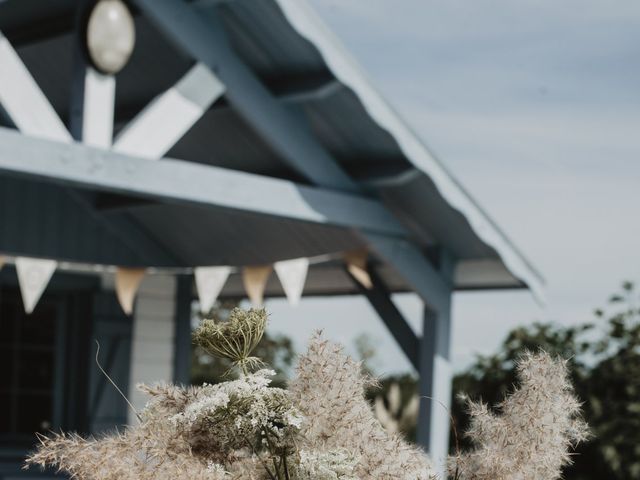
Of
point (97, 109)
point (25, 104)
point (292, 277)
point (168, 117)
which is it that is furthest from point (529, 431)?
point (292, 277)

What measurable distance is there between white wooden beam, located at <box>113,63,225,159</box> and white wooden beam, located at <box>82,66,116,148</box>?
0.36 feet

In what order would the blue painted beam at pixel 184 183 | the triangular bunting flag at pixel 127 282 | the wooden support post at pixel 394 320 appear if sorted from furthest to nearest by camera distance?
the triangular bunting flag at pixel 127 282 → the wooden support post at pixel 394 320 → the blue painted beam at pixel 184 183

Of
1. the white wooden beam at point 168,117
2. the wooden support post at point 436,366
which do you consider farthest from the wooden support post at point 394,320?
the white wooden beam at point 168,117

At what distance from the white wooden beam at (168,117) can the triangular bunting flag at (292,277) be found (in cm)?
184

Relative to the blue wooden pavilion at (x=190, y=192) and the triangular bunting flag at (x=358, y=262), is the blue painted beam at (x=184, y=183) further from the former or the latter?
the triangular bunting flag at (x=358, y=262)

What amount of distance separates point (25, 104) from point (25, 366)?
522cm

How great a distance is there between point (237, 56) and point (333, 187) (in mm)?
1080

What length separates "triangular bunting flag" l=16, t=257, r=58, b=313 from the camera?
9094 millimetres

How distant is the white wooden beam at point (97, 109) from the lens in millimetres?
6145

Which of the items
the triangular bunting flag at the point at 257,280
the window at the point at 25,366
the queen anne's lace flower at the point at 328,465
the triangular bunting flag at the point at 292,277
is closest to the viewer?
the queen anne's lace flower at the point at 328,465

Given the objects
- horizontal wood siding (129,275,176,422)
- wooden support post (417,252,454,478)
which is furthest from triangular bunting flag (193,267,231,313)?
wooden support post (417,252,454,478)

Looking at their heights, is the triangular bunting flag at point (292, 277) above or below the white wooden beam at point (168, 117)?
below

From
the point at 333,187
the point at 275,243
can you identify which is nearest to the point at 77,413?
the point at 275,243

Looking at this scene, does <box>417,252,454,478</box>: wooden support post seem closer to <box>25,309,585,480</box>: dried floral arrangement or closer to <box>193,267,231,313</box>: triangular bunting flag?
<box>193,267,231,313</box>: triangular bunting flag
